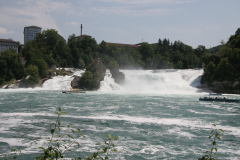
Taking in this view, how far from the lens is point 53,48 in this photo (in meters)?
68.7

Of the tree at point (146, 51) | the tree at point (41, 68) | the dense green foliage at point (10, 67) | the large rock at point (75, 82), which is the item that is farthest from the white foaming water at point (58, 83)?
the tree at point (146, 51)

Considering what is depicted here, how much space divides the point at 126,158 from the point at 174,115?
36.3 feet

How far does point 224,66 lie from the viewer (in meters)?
47.0

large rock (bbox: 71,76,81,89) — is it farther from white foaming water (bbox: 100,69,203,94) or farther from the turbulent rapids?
white foaming water (bbox: 100,69,203,94)

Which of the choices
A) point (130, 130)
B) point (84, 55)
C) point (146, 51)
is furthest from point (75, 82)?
point (146, 51)

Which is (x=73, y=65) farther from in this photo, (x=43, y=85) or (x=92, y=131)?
(x=92, y=131)

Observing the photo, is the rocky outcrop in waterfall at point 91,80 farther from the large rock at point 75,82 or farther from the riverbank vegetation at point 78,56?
the riverbank vegetation at point 78,56

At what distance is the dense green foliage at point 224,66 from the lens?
46.6 meters

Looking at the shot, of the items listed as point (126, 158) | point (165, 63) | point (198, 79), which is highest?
point (165, 63)

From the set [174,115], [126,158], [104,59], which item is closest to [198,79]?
[104,59]

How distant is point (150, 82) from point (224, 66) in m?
14.5

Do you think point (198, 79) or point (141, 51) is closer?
point (198, 79)

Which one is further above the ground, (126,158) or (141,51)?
(141,51)

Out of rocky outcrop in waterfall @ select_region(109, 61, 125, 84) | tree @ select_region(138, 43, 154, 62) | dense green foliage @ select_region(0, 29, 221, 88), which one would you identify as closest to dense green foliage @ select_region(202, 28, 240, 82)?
dense green foliage @ select_region(0, 29, 221, 88)
